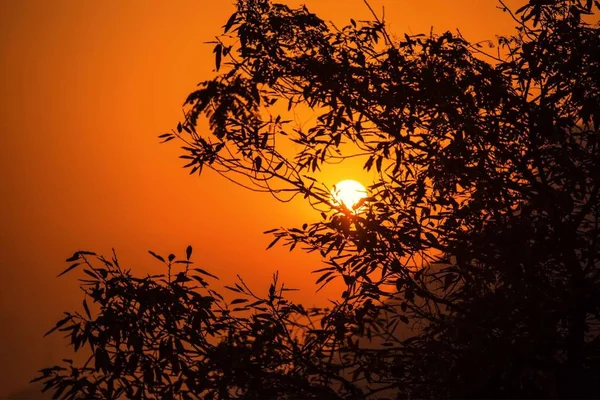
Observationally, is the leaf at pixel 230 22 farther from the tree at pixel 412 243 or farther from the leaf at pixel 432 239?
the leaf at pixel 432 239

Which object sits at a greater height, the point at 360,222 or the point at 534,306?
the point at 360,222

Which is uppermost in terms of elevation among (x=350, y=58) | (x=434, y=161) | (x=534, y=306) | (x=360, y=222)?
(x=350, y=58)

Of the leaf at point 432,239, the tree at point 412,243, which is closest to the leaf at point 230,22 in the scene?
the tree at point 412,243

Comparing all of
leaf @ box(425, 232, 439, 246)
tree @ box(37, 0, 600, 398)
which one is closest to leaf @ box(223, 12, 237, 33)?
tree @ box(37, 0, 600, 398)

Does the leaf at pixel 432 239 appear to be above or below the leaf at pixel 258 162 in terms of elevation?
below

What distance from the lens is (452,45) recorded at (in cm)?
598

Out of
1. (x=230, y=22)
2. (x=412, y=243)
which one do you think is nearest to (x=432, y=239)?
(x=412, y=243)

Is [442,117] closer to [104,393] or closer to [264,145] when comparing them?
[264,145]

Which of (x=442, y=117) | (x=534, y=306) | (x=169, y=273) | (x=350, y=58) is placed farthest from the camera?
(x=350, y=58)

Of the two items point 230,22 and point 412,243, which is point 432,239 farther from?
point 230,22

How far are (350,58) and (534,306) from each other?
279cm

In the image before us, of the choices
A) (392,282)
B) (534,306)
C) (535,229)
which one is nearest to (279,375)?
(392,282)

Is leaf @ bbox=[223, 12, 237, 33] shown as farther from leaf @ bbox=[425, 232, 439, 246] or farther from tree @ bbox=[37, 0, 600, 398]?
leaf @ bbox=[425, 232, 439, 246]

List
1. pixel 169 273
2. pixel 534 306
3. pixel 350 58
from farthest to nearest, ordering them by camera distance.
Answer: pixel 350 58
pixel 169 273
pixel 534 306
